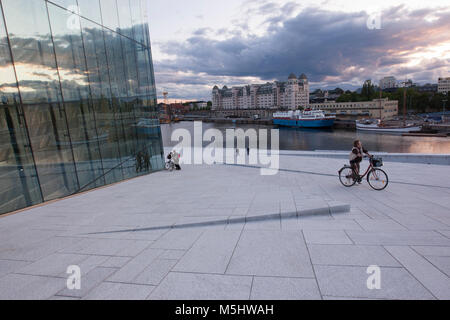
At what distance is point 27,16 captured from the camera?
9.29m

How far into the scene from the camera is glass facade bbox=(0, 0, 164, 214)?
9.06m

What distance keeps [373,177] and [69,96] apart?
12639 mm

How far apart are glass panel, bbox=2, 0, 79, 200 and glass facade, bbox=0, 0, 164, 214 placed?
0.04m

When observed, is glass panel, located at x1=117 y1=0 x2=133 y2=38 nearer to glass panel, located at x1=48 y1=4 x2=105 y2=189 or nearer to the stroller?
glass panel, located at x1=48 y1=4 x2=105 y2=189

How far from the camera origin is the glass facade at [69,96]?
9062 millimetres

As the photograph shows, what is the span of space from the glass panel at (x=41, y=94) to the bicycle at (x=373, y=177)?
11493 mm

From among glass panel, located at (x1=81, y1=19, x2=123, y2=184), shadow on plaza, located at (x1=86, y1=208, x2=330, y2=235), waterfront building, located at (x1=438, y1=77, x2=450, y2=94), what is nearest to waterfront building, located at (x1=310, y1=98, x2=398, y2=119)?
waterfront building, located at (x1=438, y1=77, x2=450, y2=94)

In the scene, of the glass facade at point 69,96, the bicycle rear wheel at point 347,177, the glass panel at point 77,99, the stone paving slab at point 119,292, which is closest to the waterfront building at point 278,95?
the glass facade at point 69,96

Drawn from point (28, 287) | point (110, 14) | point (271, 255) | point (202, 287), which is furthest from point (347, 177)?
point (110, 14)

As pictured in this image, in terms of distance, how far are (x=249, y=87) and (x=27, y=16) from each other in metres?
187

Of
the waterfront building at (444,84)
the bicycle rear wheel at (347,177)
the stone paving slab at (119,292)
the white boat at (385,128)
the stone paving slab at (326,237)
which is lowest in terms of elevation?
the white boat at (385,128)

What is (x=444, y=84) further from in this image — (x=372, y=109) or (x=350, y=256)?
(x=350, y=256)

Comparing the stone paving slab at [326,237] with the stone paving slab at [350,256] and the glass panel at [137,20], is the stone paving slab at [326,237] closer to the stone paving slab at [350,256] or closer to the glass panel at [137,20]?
the stone paving slab at [350,256]

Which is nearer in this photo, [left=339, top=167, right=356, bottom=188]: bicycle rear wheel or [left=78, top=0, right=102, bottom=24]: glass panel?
[left=339, top=167, right=356, bottom=188]: bicycle rear wheel
